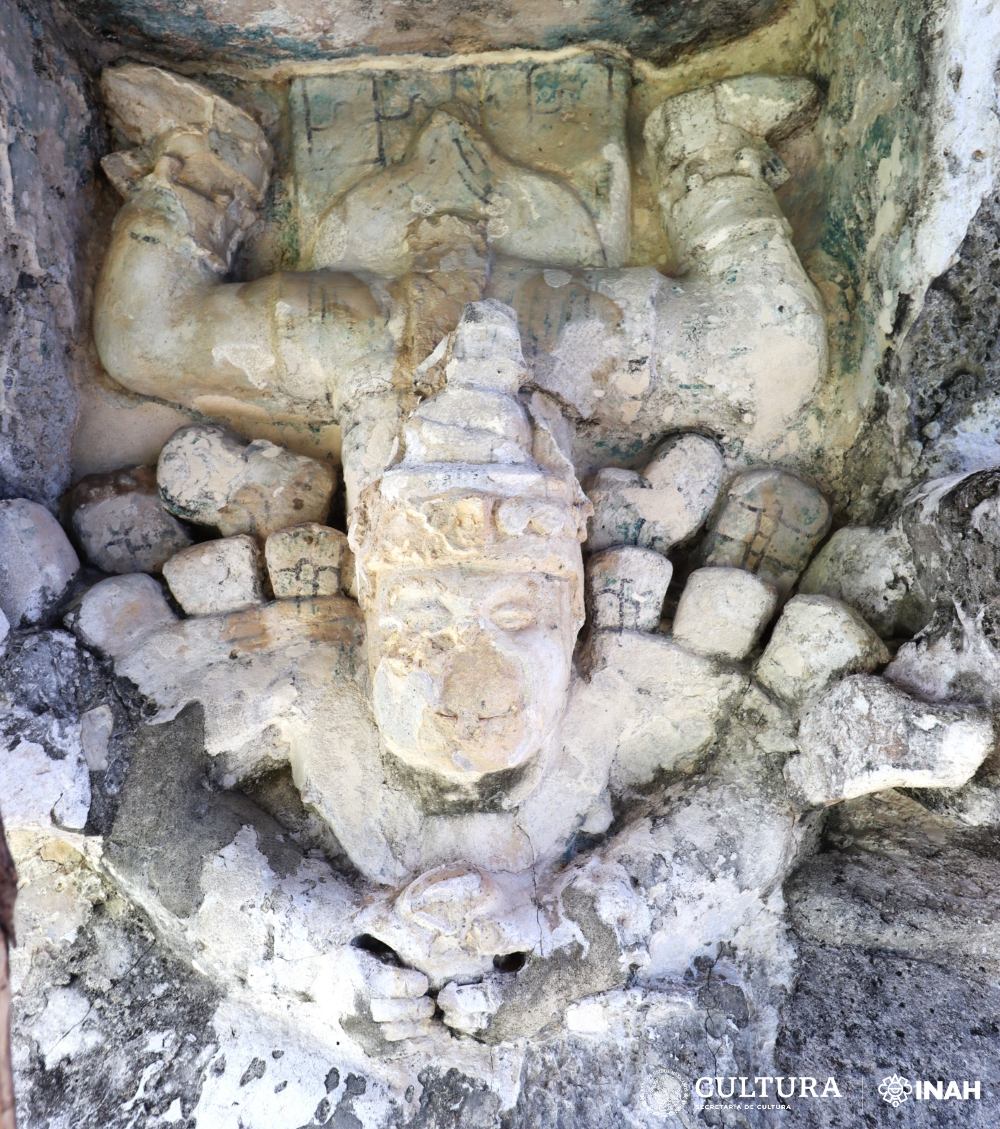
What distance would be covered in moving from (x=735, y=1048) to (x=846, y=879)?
419 mm

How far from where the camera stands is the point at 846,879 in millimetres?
2113

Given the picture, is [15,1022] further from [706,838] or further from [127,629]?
[706,838]

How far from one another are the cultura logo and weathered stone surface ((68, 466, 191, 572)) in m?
1.86

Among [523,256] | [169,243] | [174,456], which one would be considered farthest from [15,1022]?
[523,256]

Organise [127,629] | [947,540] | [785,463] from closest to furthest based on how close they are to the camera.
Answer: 1. [947,540]
2. [127,629]
3. [785,463]

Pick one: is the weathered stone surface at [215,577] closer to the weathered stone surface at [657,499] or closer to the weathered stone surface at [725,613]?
the weathered stone surface at [657,499]

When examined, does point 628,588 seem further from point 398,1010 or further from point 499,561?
point 398,1010

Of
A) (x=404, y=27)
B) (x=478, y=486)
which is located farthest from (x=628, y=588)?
(x=404, y=27)

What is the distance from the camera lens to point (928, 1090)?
1.84m

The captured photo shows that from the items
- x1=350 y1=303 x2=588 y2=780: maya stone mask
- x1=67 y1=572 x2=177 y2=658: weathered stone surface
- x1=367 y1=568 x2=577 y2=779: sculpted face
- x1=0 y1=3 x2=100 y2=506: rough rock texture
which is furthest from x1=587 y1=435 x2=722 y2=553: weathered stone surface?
x1=0 y1=3 x2=100 y2=506: rough rock texture

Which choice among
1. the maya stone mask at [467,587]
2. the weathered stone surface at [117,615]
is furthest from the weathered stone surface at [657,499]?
the weathered stone surface at [117,615]

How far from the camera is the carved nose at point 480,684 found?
1858 millimetres

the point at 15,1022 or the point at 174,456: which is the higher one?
the point at 174,456

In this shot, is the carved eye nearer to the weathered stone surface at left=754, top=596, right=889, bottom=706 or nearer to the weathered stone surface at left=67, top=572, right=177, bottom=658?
the weathered stone surface at left=754, top=596, right=889, bottom=706
